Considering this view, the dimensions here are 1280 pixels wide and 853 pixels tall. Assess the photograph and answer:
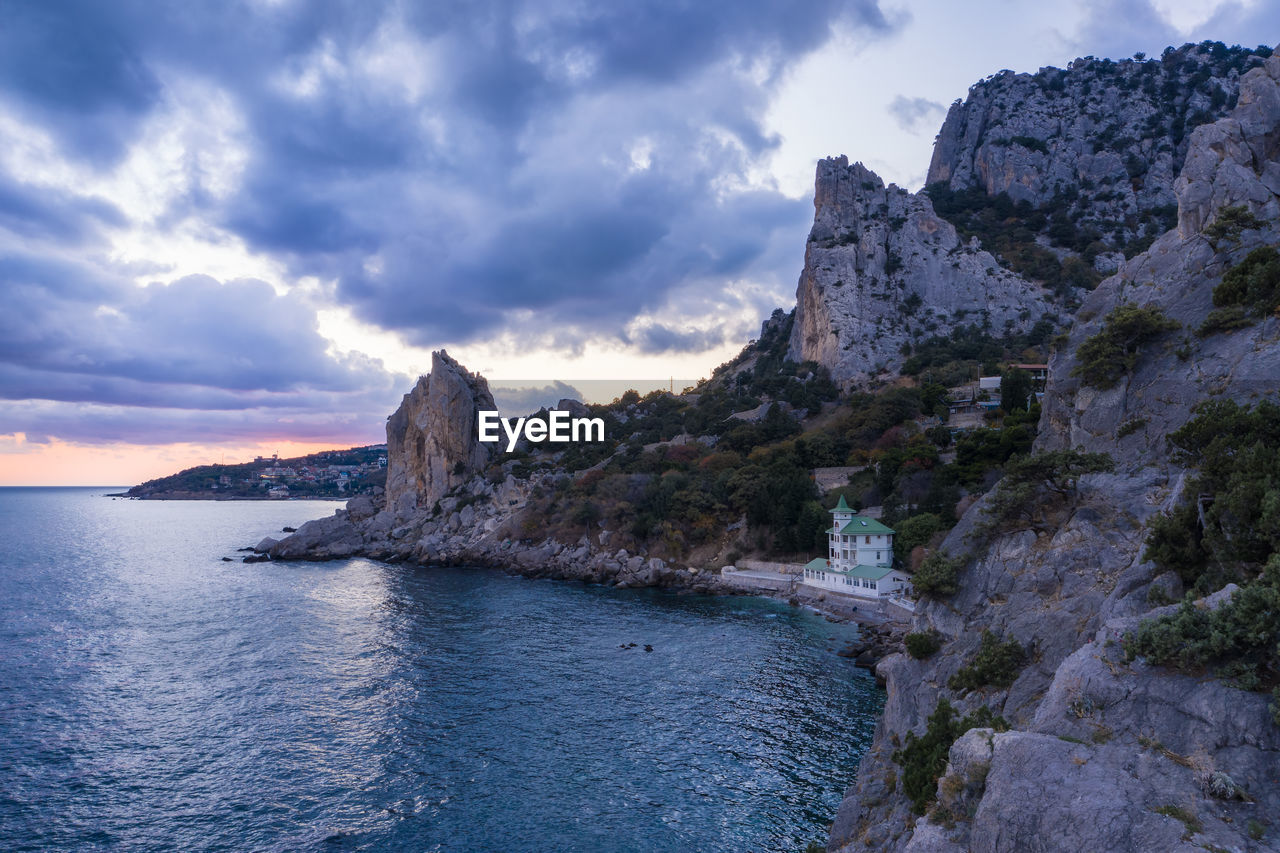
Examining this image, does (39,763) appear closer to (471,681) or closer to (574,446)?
(471,681)

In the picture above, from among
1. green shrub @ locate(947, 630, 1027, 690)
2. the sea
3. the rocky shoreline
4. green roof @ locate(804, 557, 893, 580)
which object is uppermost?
green shrub @ locate(947, 630, 1027, 690)

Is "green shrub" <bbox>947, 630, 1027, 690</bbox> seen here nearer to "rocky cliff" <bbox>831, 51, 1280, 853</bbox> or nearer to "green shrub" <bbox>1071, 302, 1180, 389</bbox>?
"rocky cliff" <bbox>831, 51, 1280, 853</bbox>

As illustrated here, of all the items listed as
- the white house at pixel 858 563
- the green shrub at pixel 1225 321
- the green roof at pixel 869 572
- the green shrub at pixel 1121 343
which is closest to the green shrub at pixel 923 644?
the green shrub at pixel 1121 343

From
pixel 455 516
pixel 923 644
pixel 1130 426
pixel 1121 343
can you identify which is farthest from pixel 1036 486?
pixel 455 516

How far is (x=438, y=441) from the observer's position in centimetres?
9544

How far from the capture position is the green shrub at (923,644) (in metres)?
16.5

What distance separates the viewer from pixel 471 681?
1223 inches

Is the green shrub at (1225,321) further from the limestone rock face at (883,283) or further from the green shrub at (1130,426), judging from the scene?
the limestone rock face at (883,283)

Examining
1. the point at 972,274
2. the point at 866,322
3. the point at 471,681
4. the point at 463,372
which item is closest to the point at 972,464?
the point at 471,681

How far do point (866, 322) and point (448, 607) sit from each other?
69706 mm

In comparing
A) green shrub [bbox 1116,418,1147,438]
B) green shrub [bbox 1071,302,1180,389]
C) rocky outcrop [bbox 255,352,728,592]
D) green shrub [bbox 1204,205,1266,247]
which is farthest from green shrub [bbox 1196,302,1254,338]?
rocky outcrop [bbox 255,352,728,592]

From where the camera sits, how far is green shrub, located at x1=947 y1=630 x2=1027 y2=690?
13.1m

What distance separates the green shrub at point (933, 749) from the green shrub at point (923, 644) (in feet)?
9.43

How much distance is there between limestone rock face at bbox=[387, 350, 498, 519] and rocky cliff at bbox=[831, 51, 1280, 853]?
81.9 meters
